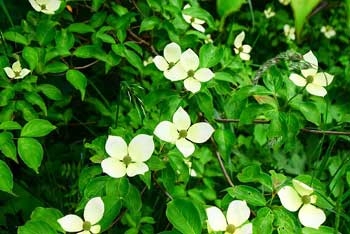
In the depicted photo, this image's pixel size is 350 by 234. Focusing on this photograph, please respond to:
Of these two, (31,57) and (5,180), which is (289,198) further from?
(31,57)

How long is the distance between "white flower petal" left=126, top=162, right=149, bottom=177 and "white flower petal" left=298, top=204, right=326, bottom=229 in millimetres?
316

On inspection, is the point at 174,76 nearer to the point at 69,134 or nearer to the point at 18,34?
the point at 18,34

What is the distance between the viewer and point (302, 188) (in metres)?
1.04

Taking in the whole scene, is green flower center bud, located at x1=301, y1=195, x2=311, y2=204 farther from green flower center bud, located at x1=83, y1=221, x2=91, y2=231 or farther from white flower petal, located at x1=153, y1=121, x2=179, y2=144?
green flower center bud, located at x1=83, y1=221, x2=91, y2=231

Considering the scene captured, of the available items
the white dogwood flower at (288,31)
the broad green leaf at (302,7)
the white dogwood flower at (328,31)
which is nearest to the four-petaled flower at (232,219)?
the broad green leaf at (302,7)

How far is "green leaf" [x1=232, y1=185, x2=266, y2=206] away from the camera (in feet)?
3.36

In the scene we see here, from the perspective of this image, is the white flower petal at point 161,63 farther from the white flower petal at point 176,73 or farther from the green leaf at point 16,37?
the green leaf at point 16,37

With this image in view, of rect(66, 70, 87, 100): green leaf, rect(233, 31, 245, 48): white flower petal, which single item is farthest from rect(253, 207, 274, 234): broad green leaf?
rect(233, 31, 245, 48): white flower petal

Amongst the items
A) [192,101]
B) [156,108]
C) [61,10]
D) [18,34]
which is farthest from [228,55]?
[18,34]

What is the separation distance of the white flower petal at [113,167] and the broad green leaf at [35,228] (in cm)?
15

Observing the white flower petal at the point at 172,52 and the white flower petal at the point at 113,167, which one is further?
the white flower petal at the point at 172,52

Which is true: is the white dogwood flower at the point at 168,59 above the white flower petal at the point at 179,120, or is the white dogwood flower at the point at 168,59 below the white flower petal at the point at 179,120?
above

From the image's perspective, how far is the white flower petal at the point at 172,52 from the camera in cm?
123

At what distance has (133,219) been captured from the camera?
1.30 m
